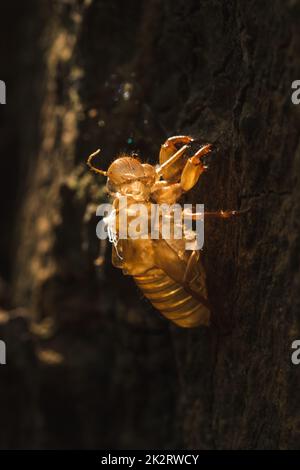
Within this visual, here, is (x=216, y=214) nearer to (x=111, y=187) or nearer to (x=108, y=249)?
(x=111, y=187)

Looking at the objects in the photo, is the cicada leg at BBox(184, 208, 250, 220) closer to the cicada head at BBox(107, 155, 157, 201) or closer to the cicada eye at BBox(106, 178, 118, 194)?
the cicada head at BBox(107, 155, 157, 201)

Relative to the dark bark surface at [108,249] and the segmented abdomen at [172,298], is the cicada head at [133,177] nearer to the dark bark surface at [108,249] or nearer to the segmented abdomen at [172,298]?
the dark bark surface at [108,249]

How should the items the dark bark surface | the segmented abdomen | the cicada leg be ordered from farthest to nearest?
the segmented abdomen → the cicada leg → the dark bark surface

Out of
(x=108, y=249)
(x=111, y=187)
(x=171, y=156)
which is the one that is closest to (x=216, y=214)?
(x=171, y=156)

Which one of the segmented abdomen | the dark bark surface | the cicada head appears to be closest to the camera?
the dark bark surface

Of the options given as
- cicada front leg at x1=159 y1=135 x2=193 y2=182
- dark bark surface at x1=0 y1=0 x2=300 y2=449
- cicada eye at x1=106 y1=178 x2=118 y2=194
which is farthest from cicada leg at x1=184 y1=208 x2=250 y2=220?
cicada eye at x1=106 y1=178 x2=118 y2=194
